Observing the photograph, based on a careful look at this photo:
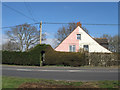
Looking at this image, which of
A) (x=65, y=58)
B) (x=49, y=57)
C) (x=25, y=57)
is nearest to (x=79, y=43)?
(x=65, y=58)

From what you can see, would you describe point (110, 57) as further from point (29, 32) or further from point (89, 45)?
point (29, 32)

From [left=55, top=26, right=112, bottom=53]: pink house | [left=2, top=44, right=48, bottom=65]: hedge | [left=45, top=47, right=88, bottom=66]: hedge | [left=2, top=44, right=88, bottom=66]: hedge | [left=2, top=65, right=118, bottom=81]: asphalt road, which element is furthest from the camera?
[left=55, top=26, right=112, bottom=53]: pink house

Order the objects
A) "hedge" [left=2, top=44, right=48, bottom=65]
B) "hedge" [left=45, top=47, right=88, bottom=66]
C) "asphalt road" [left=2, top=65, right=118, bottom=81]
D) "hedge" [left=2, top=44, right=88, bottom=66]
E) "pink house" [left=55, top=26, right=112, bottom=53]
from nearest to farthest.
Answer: "asphalt road" [left=2, top=65, right=118, bottom=81]
"hedge" [left=45, top=47, right=88, bottom=66]
"hedge" [left=2, top=44, right=88, bottom=66]
"hedge" [left=2, top=44, right=48, bottom=65]
"pink house" [left=55, top=26, right=112, bottom=53]

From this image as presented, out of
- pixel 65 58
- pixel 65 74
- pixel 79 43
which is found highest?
pixel 79 43

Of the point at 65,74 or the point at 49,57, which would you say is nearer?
the point at 65,74

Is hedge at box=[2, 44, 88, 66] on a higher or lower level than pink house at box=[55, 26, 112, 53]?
lower

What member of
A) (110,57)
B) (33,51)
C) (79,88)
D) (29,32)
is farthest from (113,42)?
(79,88)

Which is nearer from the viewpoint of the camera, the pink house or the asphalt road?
the asphalt road

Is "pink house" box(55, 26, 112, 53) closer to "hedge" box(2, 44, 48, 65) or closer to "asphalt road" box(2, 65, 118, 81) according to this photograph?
"hedge" box(2, 44, 48, 65)

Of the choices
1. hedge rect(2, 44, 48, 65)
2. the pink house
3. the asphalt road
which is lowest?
the asphalt road

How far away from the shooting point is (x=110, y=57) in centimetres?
2430

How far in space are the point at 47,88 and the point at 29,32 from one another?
129 ft

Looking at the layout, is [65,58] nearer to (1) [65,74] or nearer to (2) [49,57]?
(2) [49,57]

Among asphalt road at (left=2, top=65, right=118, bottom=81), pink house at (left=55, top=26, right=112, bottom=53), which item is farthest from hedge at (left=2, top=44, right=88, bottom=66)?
pink house at (left=55, top=26, right=112, bottom=53)
